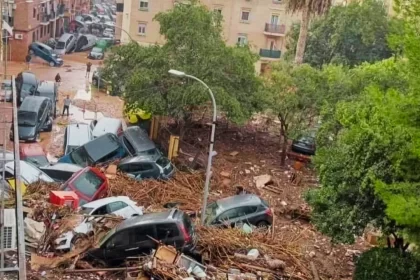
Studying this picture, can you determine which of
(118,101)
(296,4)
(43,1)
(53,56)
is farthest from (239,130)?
(43,1)

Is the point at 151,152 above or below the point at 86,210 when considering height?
below

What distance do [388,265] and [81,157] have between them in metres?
14.0

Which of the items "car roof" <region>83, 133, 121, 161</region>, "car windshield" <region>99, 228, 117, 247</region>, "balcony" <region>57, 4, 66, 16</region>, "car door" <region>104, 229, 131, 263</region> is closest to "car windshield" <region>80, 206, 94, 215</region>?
"car windshield" <region>99, 228, 117, 247</region>

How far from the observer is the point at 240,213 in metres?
18.0

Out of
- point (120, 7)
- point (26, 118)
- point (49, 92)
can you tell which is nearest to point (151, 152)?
point (26, 118)

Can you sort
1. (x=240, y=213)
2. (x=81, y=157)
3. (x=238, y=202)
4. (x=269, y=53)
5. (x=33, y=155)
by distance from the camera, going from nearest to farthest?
(x=240, y=213)
(x=238, y=202)
(x=33, y=155)
(x=81, y=157)
(x=269, y=53)

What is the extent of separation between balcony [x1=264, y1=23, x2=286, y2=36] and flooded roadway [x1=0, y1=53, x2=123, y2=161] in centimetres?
1524

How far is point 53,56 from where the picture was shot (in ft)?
168

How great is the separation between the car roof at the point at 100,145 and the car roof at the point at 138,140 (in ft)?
A: 2.23

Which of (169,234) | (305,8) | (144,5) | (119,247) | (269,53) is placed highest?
(305,8)

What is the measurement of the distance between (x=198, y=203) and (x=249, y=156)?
619 cm

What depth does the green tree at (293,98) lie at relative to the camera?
80.8ft

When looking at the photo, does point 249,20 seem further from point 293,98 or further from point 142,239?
point 142,239

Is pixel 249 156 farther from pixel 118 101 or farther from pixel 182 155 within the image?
pixel 118 101
